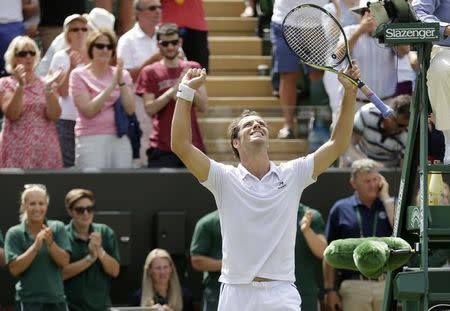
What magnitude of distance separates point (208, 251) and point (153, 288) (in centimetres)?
55

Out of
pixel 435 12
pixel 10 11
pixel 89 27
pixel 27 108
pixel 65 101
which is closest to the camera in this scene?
pixel 435 12

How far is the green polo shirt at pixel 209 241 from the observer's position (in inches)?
460

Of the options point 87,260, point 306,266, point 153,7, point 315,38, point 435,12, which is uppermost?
point 153,7

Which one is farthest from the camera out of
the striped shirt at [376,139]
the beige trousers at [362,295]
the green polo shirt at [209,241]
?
the striped shirt at [376,139]

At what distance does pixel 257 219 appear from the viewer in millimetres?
7949

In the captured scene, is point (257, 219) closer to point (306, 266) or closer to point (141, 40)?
point (306, 266)

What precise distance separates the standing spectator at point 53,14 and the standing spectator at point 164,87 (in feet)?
4.93

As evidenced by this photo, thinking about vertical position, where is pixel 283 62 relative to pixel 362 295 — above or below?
above

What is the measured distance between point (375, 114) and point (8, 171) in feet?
10.6

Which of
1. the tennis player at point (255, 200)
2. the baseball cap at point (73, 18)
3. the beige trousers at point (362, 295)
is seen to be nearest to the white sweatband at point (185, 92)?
the tennis player at point (255, 200)

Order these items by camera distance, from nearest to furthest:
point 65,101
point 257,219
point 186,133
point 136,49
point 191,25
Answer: point 257,219 → point 186,133 → point 65,101 → point 136,49 → point 191,25

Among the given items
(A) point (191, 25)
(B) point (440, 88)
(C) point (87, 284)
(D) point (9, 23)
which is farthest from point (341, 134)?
(D) point (9, 23)

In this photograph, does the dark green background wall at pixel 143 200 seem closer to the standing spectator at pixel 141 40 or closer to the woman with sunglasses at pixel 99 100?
the woman with sunglasses at pixel 99 100

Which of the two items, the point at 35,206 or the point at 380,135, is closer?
the point at 35,206
